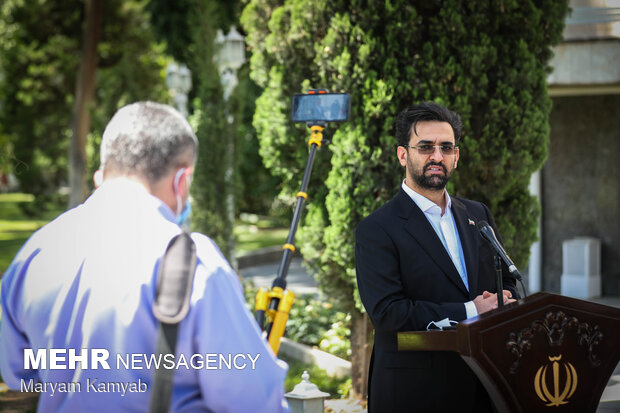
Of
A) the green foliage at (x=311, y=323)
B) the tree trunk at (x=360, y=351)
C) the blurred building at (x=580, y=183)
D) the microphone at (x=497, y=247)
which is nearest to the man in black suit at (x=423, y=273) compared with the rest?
the microphone at (x=497, y=247)

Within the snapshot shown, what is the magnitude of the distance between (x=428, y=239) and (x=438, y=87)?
296cm

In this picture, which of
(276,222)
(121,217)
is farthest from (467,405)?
(276,222)

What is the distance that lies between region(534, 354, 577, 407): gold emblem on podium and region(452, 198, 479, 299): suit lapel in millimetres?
582

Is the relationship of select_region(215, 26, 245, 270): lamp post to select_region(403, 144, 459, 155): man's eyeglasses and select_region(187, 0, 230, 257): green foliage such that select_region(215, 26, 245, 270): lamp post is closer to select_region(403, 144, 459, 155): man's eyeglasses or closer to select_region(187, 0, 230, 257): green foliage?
select_region(187, 0, 230, 257): green foliage

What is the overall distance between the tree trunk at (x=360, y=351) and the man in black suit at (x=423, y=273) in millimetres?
3286

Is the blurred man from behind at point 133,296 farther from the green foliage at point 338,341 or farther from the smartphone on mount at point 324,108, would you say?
the green foliage at point 338,341

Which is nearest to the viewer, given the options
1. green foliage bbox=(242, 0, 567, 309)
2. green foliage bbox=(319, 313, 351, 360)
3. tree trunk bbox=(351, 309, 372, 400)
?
green foliage bbox=(242, 0, 567, 309)

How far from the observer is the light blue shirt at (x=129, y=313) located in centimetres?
200

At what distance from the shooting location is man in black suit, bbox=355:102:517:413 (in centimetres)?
339

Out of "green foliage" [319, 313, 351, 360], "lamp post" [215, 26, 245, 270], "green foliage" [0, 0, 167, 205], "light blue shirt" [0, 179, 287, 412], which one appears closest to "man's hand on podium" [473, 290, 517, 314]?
"light blue shirt" [0, 179, 287, 412]

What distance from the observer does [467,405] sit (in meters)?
3.42

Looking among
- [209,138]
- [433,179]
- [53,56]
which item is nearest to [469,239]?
[433,179]

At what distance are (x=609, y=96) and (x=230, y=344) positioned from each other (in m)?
11.4

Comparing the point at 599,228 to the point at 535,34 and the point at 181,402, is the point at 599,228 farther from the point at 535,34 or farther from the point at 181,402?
the point at 181,402
